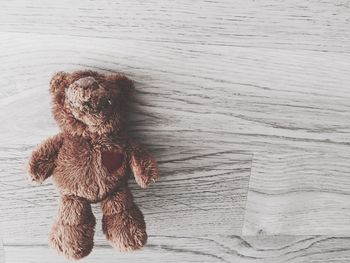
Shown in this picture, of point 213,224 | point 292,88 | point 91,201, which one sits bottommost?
point 213,224

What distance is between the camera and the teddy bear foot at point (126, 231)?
0.57 metres

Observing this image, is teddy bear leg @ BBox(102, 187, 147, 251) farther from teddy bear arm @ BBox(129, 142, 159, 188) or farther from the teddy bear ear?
the teddy bear ear

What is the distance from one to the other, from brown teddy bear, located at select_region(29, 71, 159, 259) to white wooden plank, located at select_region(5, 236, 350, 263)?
0.11 meters

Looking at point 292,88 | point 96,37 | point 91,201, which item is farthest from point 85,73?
point 292,88

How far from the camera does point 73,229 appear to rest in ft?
1.85

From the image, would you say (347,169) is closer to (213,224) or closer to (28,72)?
(213,224)

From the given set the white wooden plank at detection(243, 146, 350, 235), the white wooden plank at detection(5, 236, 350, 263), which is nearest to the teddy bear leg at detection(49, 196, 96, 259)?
the white wooden plank at detection(5, 236, 350, 263)

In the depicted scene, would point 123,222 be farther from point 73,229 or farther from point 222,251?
point 222,251

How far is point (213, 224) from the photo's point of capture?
2.20ft

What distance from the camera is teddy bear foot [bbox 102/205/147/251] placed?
57 centimetres

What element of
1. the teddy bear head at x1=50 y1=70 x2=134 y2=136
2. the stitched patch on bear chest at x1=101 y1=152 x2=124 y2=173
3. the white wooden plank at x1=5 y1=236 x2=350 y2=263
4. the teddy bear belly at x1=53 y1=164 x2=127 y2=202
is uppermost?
the teddy bear head at x1=50 y1=70 x2=134 y2=136

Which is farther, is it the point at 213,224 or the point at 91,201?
the point at 213,224

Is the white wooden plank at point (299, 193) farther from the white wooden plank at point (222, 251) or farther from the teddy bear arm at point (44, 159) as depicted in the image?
the teddy bear arm at point (44, 159)

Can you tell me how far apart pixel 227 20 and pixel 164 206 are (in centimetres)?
27
